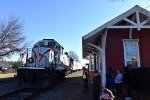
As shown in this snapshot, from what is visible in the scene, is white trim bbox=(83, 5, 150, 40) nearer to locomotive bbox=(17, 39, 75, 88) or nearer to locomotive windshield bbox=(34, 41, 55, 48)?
locomotive bbox=(17, 39, 75, 88)

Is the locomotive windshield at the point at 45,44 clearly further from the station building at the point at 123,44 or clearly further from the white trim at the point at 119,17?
the white trim at the point at 119,17

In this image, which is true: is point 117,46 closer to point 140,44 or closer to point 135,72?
point 140,44

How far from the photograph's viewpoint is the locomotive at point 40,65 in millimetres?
20031

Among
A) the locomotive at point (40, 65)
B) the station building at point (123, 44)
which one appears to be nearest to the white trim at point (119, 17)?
the station building at point (123, 44)

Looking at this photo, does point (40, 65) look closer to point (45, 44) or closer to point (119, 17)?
point (45, 44)

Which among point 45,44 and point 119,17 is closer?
point 119,17

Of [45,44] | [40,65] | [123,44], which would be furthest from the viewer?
[45,44]

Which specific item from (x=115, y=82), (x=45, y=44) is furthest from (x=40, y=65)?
(x=115, y=82)

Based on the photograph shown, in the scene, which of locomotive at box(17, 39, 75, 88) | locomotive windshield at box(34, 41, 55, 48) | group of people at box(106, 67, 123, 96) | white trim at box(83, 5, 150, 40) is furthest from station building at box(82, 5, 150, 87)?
locomotive windshield at box(34, 41, 55, 48)

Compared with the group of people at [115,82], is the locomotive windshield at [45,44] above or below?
above

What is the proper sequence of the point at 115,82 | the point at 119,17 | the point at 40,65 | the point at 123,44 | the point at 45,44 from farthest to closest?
the point at 45,44, the point at 40,65, the point at 123,44, the point at 119,17, the point at 115,82

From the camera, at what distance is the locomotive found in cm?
2003

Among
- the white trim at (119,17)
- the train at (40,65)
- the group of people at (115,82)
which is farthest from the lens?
the train at (40,65)

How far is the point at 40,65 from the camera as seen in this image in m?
21.9
